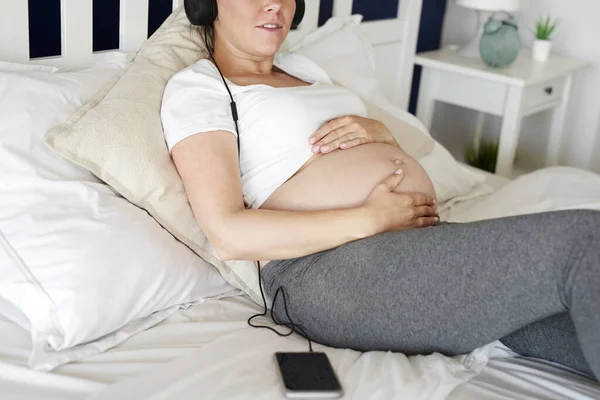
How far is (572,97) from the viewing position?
2.66 m

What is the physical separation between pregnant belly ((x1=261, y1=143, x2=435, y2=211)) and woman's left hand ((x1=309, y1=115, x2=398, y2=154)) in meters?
0.01

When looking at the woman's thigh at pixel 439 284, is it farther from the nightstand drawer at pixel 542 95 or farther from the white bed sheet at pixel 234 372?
the nightstand drawer at pixel 542 95

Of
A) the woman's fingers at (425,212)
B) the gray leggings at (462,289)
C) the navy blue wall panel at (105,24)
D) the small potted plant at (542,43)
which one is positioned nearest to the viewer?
the gray leggings at (462,289)

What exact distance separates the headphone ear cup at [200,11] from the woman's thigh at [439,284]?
540mm

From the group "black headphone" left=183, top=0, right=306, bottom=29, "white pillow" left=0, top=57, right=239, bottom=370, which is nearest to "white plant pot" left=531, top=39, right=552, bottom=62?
"black headphone" left=183, top=0, right=306, bottom=29

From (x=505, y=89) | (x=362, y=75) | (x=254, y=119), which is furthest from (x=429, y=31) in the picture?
(x=254, y=119)

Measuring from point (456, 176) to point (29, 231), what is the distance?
108 centimetres

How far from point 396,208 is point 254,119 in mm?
306

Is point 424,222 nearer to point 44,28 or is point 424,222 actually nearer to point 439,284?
point 439,284

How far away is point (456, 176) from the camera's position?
72.5 inches

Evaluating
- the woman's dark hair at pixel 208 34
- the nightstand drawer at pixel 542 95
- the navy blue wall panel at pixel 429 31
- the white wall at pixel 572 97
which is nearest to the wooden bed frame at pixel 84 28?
the woman's dark hair at pixel 208 34

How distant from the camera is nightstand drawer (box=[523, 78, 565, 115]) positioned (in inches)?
91.7

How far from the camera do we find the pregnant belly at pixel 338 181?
1293mm

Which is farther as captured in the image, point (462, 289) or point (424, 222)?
point (424, 222)
